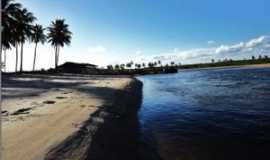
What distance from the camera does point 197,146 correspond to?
27.5 feet

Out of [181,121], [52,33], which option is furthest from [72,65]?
[181,121]

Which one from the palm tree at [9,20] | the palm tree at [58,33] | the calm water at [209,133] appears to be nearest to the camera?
the calm water at [209,133]

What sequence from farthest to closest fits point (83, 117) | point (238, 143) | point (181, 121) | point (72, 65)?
point (72, 65), point (181, 121), point (83, 117), point (238, 143)

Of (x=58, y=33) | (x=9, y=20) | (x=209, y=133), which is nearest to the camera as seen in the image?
(x=209, y=133)

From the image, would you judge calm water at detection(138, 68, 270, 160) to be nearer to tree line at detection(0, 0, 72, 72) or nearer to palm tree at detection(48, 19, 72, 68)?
tree line at detection(0, 0, 72, 72)

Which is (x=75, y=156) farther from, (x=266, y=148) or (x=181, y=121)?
(x=181, y=121)

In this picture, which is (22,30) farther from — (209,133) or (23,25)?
(209,133)

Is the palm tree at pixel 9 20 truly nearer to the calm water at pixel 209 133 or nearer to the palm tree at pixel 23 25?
the palm tree at pixel 23 25

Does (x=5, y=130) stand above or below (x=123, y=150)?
above

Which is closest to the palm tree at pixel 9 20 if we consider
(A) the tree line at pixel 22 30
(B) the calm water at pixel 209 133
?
(A) the tree line at pixel 22 30

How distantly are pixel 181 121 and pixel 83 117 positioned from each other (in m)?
5.17

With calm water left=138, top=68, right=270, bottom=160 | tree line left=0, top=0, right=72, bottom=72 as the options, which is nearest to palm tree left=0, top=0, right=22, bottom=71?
tree line left=0, top=0, right=72, bottom=72

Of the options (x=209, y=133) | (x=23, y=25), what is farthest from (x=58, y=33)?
(x=209, y=133)

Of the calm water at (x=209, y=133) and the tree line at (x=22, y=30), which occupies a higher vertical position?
the tree line at (x=22, y=30)
